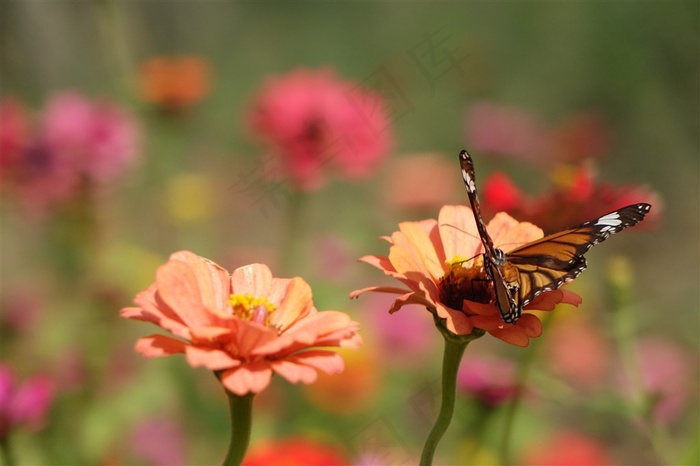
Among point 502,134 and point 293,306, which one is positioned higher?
point 502,134

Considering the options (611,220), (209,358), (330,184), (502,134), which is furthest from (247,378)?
(330,184)

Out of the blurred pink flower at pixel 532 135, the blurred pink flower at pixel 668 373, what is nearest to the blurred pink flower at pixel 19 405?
the blurred pink flower at pixel 668 373

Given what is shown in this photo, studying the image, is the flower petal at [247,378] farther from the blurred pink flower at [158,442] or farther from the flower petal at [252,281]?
the blurred pink flower at [158,442]

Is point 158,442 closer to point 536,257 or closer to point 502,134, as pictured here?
point 536,257

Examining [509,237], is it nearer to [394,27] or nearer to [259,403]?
[259,403]

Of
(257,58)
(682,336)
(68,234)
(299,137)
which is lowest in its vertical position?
(682,336)

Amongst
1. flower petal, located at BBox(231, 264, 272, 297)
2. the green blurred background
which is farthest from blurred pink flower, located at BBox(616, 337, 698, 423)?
flower petal, located at BBox(231, 264, 272, 297)

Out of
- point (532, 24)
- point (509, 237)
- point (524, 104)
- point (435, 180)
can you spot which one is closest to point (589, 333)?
point (435, 180)

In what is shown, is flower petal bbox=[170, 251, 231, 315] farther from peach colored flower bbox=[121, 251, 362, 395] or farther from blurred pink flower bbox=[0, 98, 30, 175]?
blurred pink flower bbox=[0, 98, 30, 175]
